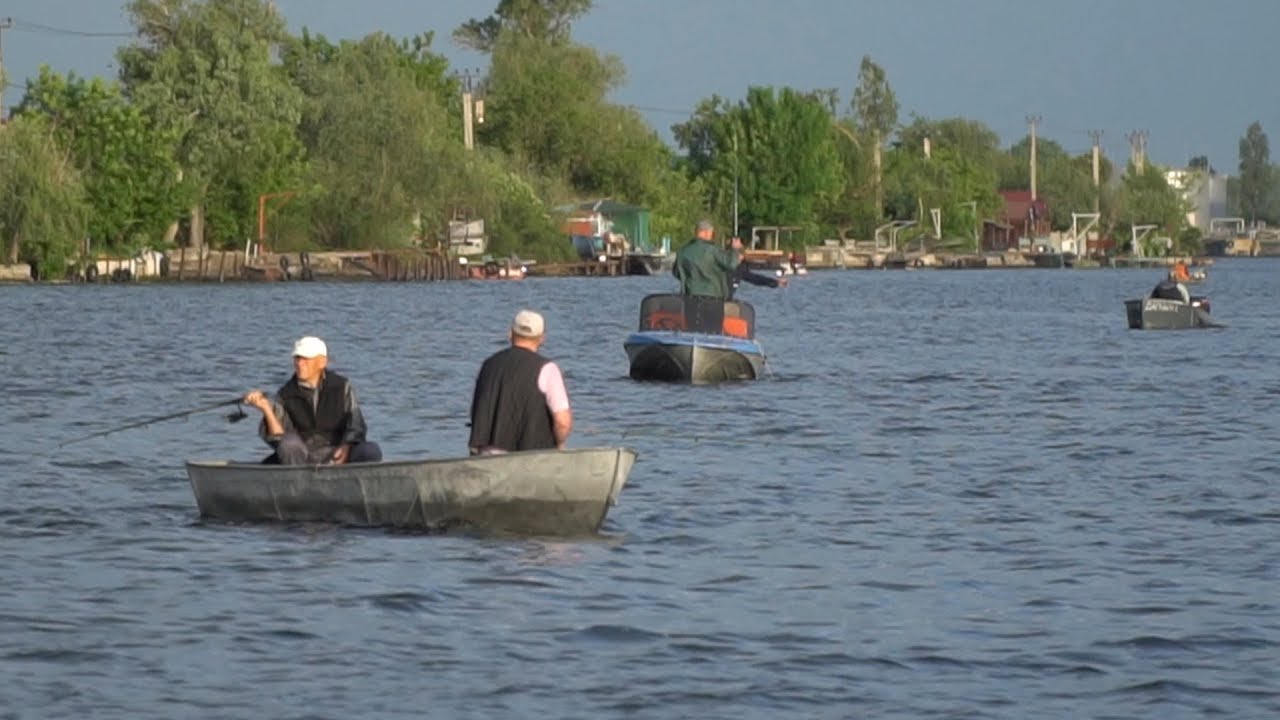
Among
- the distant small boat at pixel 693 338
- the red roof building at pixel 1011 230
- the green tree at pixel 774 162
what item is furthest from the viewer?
the red roof building at pixel 1011 230

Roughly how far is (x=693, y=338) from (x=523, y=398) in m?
16.2

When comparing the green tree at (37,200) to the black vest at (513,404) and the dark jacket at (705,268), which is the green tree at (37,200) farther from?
the black vest at (513,404)

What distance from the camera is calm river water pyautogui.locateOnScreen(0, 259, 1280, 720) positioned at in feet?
41.4

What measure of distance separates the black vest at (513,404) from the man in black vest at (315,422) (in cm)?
104

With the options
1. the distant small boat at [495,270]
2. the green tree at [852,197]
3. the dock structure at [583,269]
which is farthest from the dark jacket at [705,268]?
the green tree at [852,197]

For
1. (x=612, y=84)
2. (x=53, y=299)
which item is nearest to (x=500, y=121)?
(x=612, y=84)

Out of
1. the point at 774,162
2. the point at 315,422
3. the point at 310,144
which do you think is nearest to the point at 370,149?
the point at 310,144

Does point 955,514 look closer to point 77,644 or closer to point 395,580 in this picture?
point 395,580

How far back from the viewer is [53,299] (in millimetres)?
71062

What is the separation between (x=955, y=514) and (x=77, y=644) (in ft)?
27.6

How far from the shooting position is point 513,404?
56.5ft

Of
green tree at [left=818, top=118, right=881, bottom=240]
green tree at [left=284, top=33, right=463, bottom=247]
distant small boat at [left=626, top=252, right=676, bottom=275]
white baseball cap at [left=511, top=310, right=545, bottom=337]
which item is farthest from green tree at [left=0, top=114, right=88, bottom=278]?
green tree at [left=818, top=118, right=881, bottom=240]

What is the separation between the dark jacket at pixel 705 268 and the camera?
104 ft

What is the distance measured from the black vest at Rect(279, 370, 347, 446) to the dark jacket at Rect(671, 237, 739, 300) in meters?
14.0
